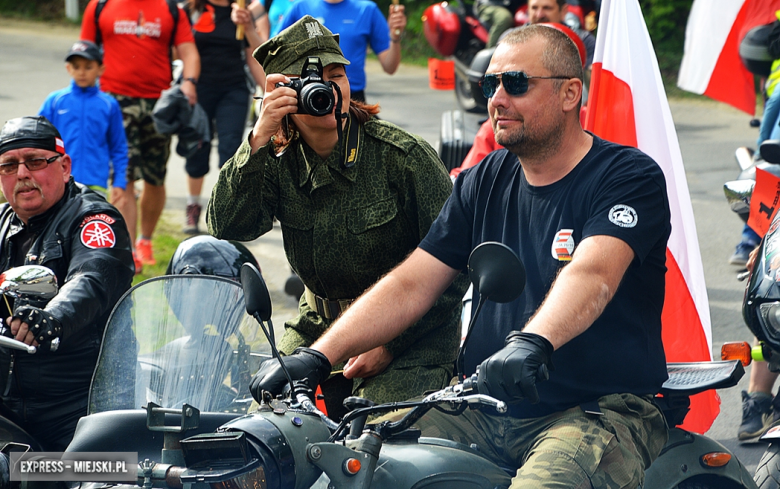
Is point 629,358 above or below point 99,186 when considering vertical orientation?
above

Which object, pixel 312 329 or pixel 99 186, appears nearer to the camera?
pixel 312 329

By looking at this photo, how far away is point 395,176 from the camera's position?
3.45 m

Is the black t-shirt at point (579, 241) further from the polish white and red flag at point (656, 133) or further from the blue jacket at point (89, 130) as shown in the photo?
the blue jacket at point (89, 130)

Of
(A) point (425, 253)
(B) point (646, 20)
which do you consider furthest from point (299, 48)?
(B) point (646, 20)

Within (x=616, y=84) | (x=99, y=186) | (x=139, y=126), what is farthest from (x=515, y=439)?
(x=139, y=126)

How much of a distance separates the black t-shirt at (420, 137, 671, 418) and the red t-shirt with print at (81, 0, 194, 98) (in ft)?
16.3

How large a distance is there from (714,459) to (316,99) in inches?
60.0

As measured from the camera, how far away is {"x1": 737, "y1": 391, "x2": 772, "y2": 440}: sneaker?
468 cm

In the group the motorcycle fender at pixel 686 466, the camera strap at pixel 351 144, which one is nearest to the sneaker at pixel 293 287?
the camera strap at pixel 351 144

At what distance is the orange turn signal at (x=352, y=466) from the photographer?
2.04m

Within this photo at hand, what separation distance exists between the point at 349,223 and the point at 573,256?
97cm

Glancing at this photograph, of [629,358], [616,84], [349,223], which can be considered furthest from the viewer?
[616,84]

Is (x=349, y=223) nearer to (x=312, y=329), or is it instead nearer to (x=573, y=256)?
(x=312, y=329)

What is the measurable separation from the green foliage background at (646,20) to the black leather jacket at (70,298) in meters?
14.3
